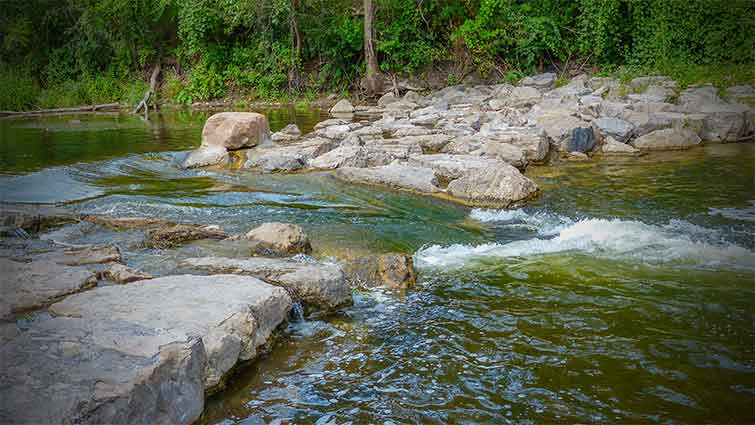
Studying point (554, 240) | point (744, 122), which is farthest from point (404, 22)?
point (554, 240)

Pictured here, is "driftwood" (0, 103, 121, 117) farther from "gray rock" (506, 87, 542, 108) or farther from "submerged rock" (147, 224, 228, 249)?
"submerged rock" (147, 224, 228, 249)

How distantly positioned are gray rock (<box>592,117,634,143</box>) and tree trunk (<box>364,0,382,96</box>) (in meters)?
10.0

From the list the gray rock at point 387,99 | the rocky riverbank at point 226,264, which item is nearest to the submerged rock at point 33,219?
the rocky riverbank at point 226,264

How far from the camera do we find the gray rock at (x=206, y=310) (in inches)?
129

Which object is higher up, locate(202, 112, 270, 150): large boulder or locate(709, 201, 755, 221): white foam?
locate(202, 112, 270, 150): large boulder

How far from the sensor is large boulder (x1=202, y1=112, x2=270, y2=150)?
35.1 ft

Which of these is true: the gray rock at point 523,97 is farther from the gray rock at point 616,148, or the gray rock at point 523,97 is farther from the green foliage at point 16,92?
the green foliage at point 16,92

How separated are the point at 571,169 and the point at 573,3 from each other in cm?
1079

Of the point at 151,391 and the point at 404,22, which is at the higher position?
the point at 404,22

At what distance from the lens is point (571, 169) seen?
9.38 m

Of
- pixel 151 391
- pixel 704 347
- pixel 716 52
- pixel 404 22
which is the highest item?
pixel 404 22

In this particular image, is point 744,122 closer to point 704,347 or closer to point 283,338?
point 704,347

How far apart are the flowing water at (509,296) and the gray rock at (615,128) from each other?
1.60 metres

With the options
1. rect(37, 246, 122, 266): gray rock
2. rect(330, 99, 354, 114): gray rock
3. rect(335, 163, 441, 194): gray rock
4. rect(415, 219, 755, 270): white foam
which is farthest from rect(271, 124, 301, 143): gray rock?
rect(37, 246, 122, 266): gray rock
